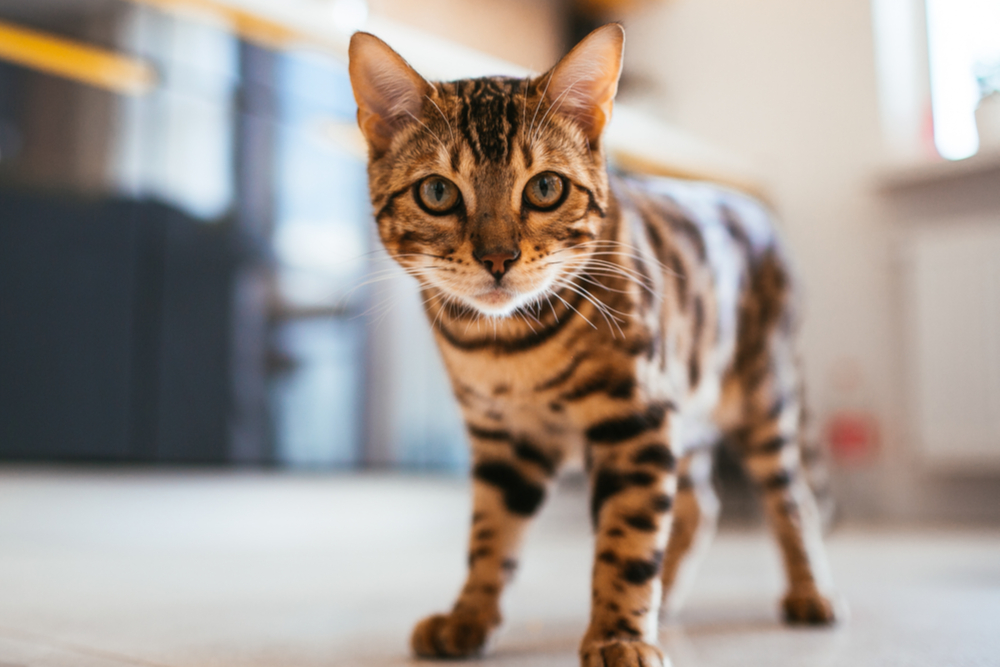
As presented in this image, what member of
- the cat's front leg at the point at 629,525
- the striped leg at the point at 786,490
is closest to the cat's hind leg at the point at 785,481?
the striped leg at the point at 786,490

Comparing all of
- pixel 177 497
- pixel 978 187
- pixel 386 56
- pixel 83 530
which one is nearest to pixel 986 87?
pixel 978 187

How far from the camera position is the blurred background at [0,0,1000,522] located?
1614 mm

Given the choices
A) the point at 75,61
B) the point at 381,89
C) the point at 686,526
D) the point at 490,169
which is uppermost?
the point at 75,61

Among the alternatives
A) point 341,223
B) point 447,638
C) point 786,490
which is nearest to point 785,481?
point 786,490

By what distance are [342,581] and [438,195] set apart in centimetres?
90

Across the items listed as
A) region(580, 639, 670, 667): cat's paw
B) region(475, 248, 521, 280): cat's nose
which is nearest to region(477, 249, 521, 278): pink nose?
region(475, 248, 521, 280): cat's nose

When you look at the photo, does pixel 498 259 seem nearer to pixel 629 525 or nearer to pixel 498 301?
pixel 498 301

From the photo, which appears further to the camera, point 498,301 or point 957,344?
point 957,344

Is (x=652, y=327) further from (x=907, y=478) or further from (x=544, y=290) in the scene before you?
(x=907, y=478)

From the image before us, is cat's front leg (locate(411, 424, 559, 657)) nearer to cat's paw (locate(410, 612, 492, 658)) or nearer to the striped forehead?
cat's paw (locate(410, 612, 492, 658))

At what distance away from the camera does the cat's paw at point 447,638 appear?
916mm

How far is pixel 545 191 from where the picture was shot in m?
0.88

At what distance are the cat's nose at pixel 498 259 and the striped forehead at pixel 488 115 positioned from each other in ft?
0.37

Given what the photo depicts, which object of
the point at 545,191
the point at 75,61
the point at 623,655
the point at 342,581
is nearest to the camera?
the point at 623,655
